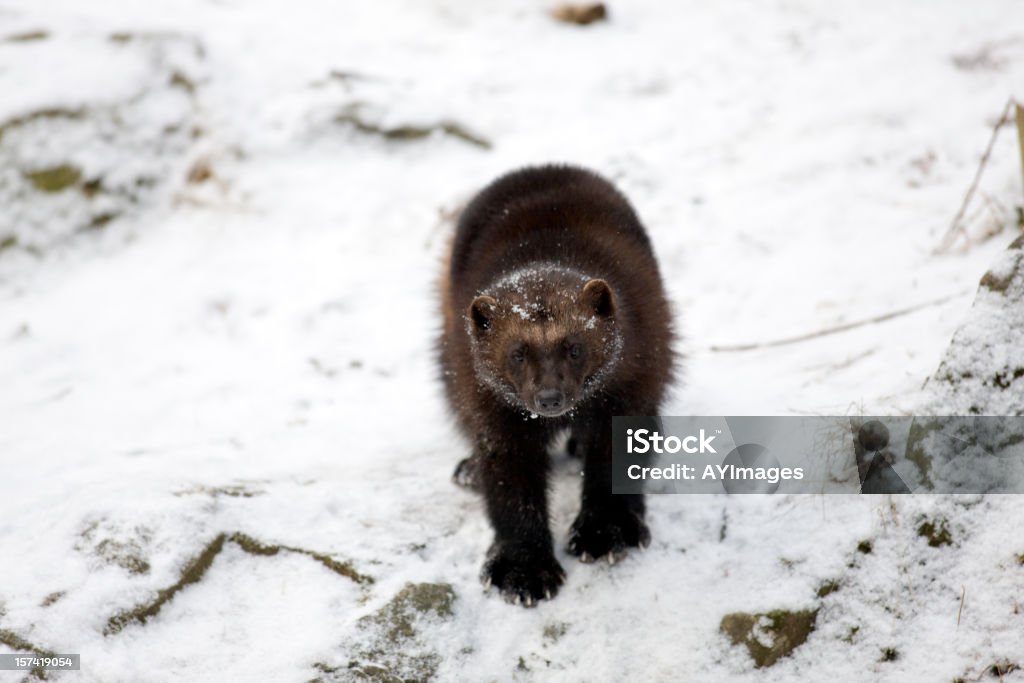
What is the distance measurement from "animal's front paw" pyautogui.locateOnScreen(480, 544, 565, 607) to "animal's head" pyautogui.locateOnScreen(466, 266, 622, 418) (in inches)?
21.5

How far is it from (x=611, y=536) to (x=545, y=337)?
790mm

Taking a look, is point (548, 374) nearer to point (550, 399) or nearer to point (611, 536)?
point (550, 399)

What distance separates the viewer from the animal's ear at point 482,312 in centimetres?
315

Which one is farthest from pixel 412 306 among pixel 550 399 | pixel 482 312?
pixel 550 399

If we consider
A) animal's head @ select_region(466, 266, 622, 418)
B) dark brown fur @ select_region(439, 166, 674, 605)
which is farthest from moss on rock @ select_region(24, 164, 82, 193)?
animal's head @ select_region(466, 266, 622, 418)

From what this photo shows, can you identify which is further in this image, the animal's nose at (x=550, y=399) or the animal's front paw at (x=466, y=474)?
the animal's front paw at (x=466, y=474)

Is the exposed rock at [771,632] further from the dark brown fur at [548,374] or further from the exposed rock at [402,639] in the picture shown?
the exposed rock at [402,639]

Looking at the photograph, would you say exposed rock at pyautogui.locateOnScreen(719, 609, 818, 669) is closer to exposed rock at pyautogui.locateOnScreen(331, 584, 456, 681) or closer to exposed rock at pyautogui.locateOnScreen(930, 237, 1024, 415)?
exposed rock at pyautogui.locateOnScreen(930, 237, 1024, 415)

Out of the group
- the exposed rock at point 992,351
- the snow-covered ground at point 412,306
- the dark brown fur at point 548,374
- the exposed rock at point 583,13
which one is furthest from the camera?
the exposed rock at point 583,13

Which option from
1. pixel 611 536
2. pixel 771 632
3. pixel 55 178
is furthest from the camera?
pixel 55 178

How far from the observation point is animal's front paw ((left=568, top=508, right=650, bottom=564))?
10.8 ft

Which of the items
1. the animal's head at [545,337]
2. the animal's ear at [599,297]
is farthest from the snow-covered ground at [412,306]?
the animal's ear at [599,297]

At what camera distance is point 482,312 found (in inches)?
125

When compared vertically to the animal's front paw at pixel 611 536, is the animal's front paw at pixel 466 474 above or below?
below
